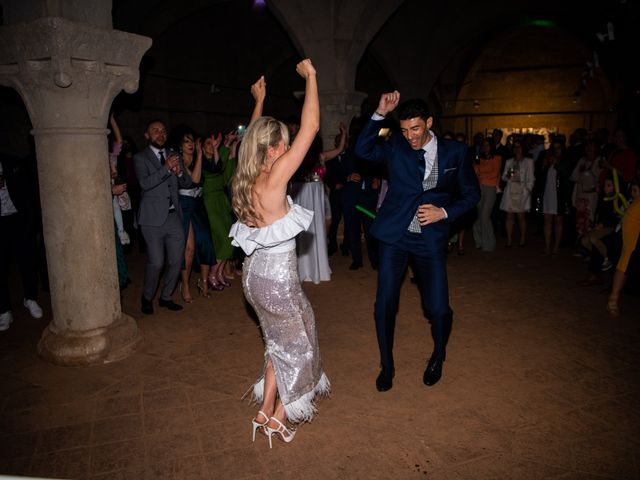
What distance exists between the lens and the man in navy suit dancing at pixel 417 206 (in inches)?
141

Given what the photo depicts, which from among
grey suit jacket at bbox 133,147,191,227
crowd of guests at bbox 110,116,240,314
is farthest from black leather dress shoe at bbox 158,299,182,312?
grey suit jacket at bbox 133,147,191,227

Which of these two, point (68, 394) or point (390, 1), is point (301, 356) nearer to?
point (68, 394)

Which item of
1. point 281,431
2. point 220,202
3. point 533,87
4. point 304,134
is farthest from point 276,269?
point 533,87

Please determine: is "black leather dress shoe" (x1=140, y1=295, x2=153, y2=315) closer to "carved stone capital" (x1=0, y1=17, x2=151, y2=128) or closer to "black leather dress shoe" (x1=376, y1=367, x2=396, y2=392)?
"carved stone capital" (x1=0, y1=17, x2=151, y2=128)

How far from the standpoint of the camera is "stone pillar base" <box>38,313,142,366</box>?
14.3 ft

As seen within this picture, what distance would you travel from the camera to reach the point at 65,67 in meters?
3.95

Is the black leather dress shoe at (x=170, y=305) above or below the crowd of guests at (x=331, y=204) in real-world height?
below

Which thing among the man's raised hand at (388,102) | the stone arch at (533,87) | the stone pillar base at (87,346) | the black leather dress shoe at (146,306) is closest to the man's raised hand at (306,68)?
the man's raised hand at (388,102)

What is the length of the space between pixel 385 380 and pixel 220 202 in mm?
3581

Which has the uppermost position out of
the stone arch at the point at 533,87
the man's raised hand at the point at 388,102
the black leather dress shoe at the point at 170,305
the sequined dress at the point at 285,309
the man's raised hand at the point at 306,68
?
the stone arch at the point at 533,87

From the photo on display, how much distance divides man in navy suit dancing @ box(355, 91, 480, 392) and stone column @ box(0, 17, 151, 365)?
2339 millimetres

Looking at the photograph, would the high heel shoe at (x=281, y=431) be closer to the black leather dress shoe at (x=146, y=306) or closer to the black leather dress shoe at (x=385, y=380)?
the black leather dress shoe at (x=385, y=380)

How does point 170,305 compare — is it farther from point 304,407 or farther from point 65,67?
point 304,407

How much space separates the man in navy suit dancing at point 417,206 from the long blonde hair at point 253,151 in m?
0.86
